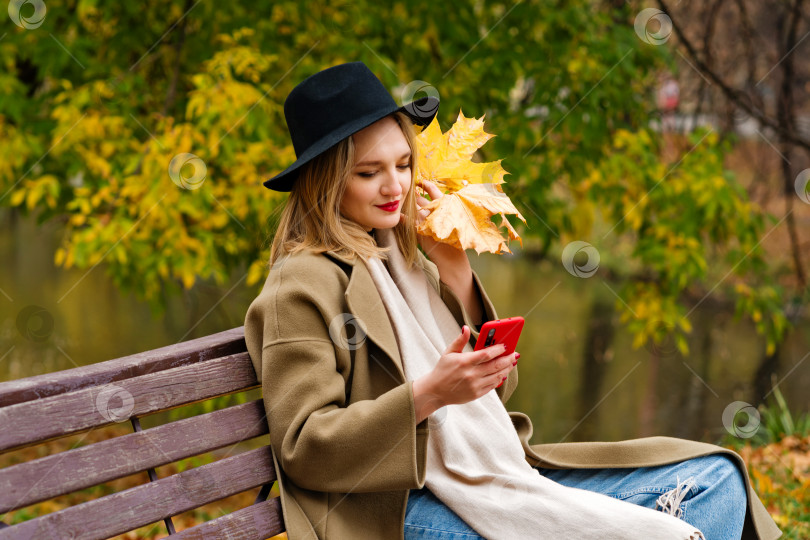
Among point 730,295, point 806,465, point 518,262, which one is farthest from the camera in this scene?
point 518,262

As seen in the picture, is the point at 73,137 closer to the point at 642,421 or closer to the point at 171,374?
the point at 171,374

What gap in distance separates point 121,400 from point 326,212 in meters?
0.63

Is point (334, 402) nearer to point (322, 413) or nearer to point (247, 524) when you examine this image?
point (322, 413)

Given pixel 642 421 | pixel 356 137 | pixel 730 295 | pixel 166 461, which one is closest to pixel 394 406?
pixel 166 461

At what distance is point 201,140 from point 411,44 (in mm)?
1556

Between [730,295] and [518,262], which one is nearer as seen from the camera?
[730,295]

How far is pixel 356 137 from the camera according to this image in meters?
2.02

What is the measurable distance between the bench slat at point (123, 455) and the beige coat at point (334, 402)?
108mm

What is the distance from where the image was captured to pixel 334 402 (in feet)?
5.99

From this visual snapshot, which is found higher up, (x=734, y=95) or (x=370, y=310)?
(x=734, y=95)

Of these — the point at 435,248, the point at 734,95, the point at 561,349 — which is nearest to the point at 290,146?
the point at 435,248

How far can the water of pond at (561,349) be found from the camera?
7094 millimetres

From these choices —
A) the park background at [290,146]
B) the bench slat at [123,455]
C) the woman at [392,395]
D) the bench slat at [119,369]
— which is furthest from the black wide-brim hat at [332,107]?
the park background at [290,146]

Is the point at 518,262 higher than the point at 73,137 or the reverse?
the reverse
